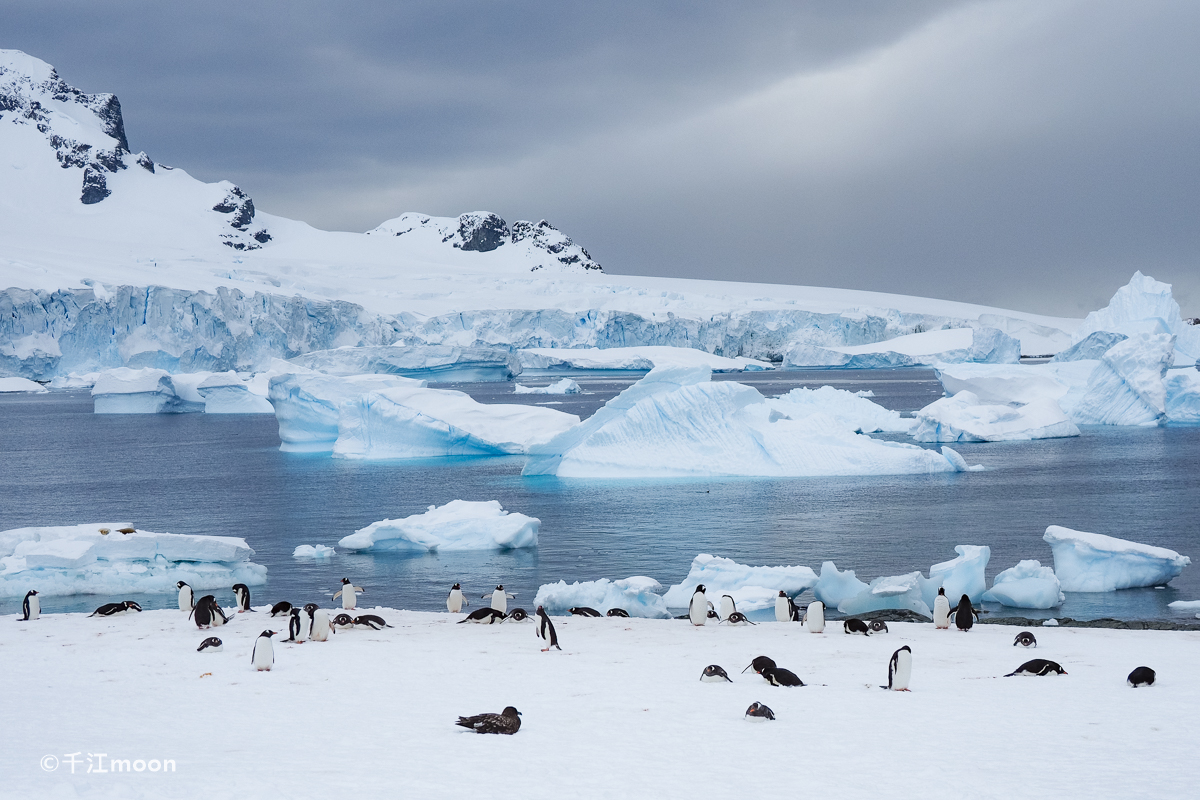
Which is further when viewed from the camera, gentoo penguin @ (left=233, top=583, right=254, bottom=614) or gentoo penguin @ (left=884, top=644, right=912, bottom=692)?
gentoo penguin @ (left=233, top=583, right=254, bottom=614)

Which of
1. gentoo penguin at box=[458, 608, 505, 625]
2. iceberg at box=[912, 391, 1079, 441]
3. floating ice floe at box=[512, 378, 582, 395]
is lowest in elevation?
gentoo penguin at box=[458, 608, 505, 625]

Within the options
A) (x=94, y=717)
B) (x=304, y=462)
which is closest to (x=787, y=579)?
(x=94, y=717)

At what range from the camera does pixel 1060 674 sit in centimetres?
723

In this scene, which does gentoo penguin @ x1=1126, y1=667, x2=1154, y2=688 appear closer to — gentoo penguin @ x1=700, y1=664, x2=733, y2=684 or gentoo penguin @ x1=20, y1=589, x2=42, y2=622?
gentoo penguin @ x1=700, y1=664, x2=733, y2=684

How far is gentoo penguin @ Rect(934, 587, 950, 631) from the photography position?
31.3ft

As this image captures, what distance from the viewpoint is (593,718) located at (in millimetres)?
6035

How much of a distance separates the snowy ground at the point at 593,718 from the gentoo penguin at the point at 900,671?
0.44 feet

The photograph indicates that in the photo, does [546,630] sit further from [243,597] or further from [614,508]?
[614,508]

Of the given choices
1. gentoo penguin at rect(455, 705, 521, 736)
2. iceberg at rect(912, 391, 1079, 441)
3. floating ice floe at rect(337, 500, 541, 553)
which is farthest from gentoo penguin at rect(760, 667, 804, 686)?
iceberg at rect(912, 391, 1079, 441)

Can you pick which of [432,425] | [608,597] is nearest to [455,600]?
[608,597]

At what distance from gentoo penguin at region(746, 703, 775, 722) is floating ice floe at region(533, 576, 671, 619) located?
532 centimetres

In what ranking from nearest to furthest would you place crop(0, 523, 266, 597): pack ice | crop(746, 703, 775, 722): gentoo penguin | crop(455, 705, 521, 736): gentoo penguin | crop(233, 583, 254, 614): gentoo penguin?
1. crop(455, 705, 521, 736): gentoo penguin
2. crop(746, 703, 775, 722): gentoo penguin
3. crop(233, 583, 254, 614): gentoo penguin
4. crop(0, 523, 266, 597): pack ice

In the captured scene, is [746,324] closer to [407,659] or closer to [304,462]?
[304,462]

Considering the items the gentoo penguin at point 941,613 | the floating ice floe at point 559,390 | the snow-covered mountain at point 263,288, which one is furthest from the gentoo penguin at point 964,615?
the snow-covered mountain at point 263,288
